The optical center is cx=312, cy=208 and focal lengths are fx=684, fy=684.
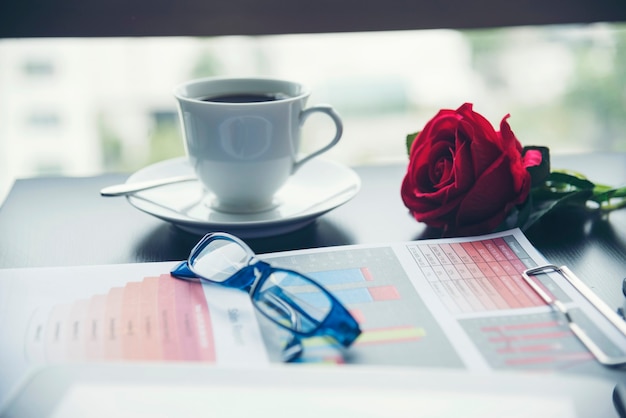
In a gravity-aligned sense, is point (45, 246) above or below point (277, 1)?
below

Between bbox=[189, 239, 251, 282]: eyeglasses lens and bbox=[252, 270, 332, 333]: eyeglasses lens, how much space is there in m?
0.03

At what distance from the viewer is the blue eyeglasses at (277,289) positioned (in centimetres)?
47

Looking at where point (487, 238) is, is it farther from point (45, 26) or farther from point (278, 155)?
point (45, 26)

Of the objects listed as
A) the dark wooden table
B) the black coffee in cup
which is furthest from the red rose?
the black coffee in cup

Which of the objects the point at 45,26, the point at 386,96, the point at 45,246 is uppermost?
the point at 45,26

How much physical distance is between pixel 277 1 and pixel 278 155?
0.99 ft

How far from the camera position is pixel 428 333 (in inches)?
18.9

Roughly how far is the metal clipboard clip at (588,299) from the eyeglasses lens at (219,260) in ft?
0.76

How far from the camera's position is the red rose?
2.06ft


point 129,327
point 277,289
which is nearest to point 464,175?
point 277,289

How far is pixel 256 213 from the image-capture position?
2.31ft

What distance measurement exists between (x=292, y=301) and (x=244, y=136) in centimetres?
22

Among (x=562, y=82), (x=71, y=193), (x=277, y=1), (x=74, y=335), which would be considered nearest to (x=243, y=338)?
(x=74, y=335)

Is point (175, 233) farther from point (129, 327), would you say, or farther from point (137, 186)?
point (129, 327)
